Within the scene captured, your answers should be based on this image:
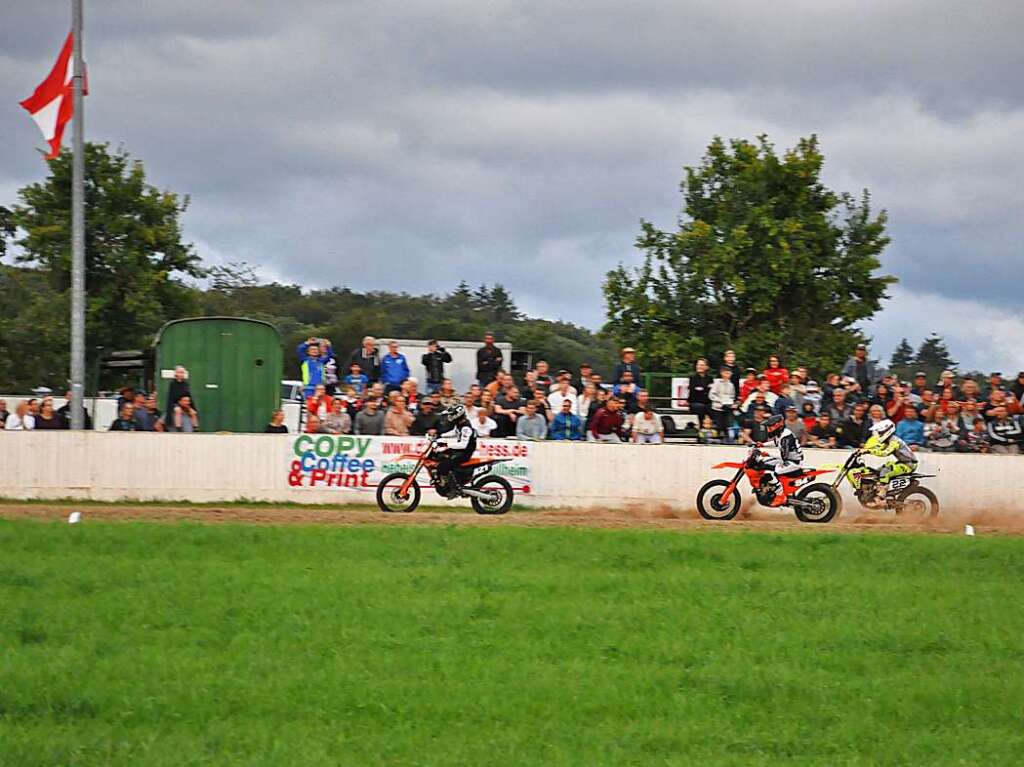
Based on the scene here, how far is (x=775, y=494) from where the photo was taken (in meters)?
20.1

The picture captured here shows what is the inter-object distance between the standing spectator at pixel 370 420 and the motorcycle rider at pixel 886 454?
25.0 feet

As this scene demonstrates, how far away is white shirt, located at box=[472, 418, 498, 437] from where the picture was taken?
21.6 meters

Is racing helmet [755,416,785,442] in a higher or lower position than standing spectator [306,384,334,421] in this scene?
lower

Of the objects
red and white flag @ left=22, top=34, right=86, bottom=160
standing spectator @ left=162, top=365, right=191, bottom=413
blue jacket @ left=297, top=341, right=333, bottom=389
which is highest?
red and white flag @ left=22, top=34, right=86, bottom=160

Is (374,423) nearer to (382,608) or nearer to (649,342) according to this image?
(382,608)

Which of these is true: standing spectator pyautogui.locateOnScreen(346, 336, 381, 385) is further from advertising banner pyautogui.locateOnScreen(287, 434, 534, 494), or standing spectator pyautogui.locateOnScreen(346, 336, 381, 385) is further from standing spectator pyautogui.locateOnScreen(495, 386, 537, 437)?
standing spectator pyautogui.locateOnScreen(495, 386, 537, 437)

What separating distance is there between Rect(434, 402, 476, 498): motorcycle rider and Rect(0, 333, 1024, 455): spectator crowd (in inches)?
73.8

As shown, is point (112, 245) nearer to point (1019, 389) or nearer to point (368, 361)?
point (368, 361)

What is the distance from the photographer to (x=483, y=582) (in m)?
12.5

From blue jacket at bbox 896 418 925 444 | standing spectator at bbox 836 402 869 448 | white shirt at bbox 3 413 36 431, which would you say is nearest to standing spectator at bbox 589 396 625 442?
standing spectator at bbox 836 402 869 448

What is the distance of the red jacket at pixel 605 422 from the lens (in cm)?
2212

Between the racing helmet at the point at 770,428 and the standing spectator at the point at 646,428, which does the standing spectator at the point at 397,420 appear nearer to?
the standing spectator at the point at 646,428

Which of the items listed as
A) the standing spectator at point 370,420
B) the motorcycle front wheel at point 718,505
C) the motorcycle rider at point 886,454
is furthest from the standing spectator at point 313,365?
the motorcycle rider at point 886,454

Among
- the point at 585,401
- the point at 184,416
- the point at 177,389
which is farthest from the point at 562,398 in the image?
the point at 177,389
